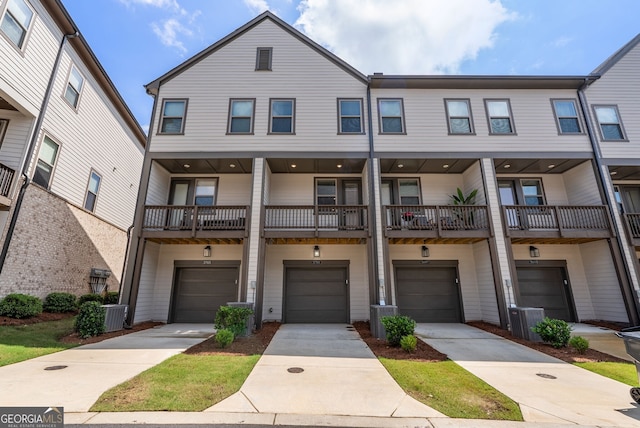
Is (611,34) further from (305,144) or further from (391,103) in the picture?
(305,144)

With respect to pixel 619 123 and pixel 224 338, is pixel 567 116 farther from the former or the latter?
pixel 224 338

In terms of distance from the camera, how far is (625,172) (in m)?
11.4

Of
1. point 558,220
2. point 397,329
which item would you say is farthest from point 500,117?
point 397,329

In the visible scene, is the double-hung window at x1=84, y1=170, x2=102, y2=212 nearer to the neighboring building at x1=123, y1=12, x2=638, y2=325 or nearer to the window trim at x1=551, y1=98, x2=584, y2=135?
the neighboring building at x1=123, y1=12, x2=638, y2=325

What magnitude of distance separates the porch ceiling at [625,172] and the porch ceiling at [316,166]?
10.2m

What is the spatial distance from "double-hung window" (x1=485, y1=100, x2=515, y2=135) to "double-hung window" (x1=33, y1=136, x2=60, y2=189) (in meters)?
17.3

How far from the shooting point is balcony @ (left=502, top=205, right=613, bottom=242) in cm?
1014

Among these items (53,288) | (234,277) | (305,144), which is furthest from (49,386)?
(305,144)

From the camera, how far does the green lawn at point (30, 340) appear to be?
578 cm

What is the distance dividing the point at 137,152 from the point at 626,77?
2537cm

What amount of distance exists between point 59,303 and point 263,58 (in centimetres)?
1264

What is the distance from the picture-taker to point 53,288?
10.4m

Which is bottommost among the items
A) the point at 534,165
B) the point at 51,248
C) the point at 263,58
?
the point at 51,248

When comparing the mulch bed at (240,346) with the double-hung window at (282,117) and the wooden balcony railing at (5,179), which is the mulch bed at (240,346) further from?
the wooden balcony railing at (5,179)
